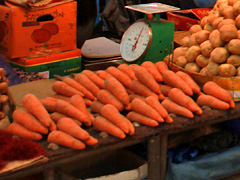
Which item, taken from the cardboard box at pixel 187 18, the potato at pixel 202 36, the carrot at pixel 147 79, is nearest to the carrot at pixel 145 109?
the carrot at pixel 147 79

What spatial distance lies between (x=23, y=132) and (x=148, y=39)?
1.07m

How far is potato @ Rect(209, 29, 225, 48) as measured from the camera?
1.90 m

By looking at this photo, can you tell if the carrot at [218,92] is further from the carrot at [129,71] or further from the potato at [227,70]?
the carrot at [129,71]

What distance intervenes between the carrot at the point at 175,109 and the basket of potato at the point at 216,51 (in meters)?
0.30

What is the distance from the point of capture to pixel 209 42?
6.41ft

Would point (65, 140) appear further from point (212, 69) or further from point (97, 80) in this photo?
point (212, 69)

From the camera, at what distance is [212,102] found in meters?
1.72

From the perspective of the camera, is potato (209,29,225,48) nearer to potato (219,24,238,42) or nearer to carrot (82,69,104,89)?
potato (219,24,238,42)

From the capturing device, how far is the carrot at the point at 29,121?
1.46 meters

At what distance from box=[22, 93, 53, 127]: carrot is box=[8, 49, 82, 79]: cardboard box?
3.03 feet

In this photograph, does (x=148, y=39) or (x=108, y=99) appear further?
(x=148, y=39)

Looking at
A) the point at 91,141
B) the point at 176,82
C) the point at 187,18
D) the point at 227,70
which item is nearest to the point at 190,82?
the point at 176,82

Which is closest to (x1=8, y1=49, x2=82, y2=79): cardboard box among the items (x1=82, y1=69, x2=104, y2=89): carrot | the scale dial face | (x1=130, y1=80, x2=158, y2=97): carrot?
the scale dial face

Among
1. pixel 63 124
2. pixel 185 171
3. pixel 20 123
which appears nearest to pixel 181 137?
pixel 185 171
